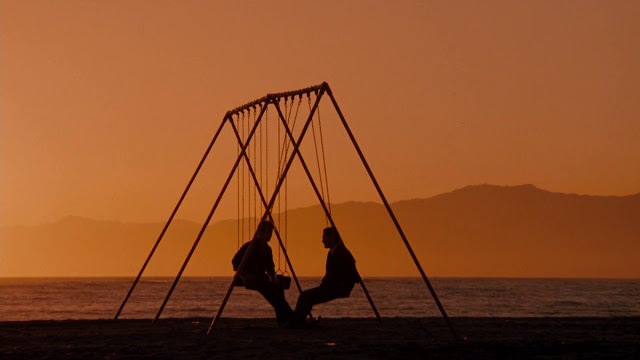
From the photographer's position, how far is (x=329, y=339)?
53.8 ft

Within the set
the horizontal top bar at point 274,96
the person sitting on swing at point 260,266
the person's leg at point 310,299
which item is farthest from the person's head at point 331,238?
the horizontal top bar at point 274,96

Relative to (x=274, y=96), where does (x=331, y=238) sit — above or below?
below

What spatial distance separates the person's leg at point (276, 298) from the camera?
18.5 meters

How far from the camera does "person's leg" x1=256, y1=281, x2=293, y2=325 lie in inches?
727

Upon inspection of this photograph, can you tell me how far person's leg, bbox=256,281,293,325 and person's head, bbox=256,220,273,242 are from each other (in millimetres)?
823

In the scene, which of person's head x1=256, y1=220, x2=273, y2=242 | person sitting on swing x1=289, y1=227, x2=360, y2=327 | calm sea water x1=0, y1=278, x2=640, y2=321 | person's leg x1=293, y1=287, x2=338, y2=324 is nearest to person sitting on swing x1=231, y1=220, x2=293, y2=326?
person's head x1=256, y1=220, x2=273, y2=242

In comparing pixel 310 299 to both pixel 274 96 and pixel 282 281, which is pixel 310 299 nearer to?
pixel 282 281

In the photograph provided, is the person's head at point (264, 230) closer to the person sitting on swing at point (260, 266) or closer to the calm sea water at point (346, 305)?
the person sitting on swing at point (260, 266)

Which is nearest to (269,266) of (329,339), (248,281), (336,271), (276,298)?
(248,281)

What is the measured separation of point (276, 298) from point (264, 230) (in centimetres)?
133

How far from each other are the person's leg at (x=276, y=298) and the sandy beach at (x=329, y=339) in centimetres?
34

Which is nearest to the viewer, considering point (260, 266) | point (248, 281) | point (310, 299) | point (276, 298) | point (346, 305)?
point (310, 299)

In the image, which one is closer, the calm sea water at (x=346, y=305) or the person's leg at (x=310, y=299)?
the person's leg at (x=310, y=299)

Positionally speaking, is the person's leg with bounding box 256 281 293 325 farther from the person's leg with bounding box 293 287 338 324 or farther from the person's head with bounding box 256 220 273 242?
the person's head with bounding box 256 220 273 242
